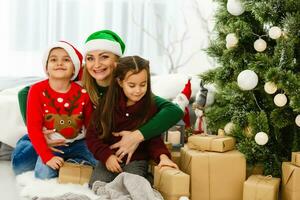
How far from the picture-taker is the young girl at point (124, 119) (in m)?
1.92

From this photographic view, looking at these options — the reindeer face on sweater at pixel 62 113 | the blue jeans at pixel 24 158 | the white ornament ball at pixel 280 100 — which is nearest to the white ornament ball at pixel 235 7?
the white ornament ball at pixel 280 100

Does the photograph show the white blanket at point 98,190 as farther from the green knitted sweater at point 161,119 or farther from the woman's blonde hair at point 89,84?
the woman's blonde hair at point 89,84

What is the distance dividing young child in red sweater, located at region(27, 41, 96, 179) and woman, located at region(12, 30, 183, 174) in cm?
4

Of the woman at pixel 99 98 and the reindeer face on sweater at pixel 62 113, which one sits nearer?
the woman at pixel 99 98

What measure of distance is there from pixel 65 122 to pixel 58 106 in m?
0.07

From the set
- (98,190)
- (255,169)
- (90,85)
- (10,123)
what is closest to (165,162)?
(98,190)

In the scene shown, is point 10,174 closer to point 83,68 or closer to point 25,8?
point 83,68

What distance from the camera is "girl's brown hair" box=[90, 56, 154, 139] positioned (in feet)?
6.38

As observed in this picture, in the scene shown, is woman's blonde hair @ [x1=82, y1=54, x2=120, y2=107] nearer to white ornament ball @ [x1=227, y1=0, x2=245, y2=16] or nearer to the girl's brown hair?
the girl's brown hair

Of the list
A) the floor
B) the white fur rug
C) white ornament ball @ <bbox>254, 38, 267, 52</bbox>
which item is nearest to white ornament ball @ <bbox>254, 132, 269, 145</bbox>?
white ornament ball @ <bbox>254, 38, 267, 52</bbox>

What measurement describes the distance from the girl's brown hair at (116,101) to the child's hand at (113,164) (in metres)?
0.10

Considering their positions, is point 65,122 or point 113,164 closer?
point 113,164

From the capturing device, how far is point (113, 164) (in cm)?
190

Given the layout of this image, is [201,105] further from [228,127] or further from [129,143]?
[129,143]
